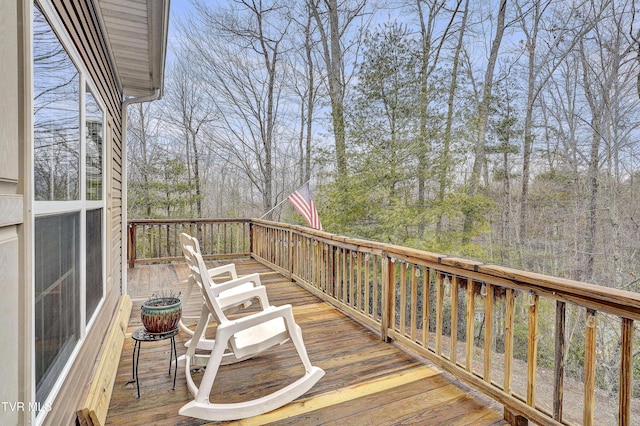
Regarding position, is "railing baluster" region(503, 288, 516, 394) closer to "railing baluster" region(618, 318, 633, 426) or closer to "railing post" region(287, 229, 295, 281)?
"railing baluster" region(618, 318, 633, 426)

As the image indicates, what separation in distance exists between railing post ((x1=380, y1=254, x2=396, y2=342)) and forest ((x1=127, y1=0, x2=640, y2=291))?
5405 millimetres

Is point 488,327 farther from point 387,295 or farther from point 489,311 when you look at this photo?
point 387,295

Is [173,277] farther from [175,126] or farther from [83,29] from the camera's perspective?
[175,126]

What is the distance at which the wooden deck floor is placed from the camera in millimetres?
2057

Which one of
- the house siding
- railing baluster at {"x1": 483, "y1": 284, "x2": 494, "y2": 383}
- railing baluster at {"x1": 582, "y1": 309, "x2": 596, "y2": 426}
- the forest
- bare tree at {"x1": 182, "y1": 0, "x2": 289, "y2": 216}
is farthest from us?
bare tree at {"x1": 182, "y1": 0, "x2": 289, "y2": 216}

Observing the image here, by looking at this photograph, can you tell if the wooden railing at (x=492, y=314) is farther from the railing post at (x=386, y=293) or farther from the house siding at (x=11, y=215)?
the house siding at (x=11, y=215)

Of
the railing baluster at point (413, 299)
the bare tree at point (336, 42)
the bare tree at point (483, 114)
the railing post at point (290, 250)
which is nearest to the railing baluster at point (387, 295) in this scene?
the railing baluster at point (413, 299)

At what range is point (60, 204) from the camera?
1516 mm

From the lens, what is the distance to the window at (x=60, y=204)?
4.00ft

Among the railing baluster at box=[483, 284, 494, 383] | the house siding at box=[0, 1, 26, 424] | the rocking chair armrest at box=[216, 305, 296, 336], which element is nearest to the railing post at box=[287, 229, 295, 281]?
the rocking chair armrest at box=[216, 305, 296, 336]

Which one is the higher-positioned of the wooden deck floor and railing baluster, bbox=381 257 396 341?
railing baluster, bbox=381 257 396 341

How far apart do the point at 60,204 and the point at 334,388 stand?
1.99 m

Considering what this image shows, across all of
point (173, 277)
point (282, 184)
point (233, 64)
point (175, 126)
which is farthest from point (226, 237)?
point (233, 64)

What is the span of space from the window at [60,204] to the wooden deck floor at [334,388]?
2.20 ft
